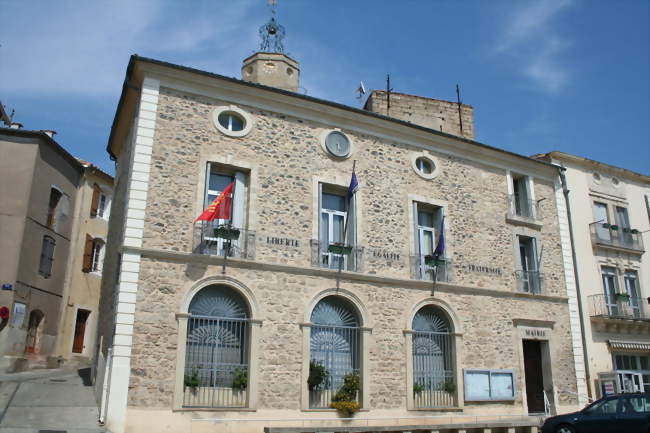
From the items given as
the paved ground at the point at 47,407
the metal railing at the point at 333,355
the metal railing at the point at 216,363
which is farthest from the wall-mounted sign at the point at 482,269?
the paved ground at the point at 47,407

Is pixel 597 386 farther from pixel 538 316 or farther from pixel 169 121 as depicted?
pixel 169 121

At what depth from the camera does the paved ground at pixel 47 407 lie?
35.5 feet

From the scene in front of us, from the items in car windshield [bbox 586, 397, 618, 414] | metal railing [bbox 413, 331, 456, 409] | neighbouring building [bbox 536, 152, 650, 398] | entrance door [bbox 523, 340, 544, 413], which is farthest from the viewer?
neighbouring building [bbox 536, 152, 650, 398]

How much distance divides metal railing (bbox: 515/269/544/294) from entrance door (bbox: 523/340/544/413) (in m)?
1.47

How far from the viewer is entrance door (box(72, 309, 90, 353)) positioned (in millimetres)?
22250

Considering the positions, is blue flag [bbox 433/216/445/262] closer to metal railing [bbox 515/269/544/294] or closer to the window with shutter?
metal railing [bbox 515/269/544/294]

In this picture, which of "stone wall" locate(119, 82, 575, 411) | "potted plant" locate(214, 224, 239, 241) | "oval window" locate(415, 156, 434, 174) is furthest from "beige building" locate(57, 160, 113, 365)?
"oval window" locate(415, 156, 434, 174)

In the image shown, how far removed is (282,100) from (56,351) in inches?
508

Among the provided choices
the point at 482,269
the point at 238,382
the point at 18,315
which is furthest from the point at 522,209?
the point at 18,315

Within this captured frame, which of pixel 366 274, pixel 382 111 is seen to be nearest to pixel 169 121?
pixel 366 274

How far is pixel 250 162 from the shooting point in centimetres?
→ 1398

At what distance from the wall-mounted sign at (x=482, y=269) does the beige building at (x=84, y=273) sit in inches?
563

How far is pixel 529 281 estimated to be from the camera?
682 inches

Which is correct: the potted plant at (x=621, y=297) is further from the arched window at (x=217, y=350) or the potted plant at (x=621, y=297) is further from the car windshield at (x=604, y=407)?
the arched window at (x=217, y=350)
